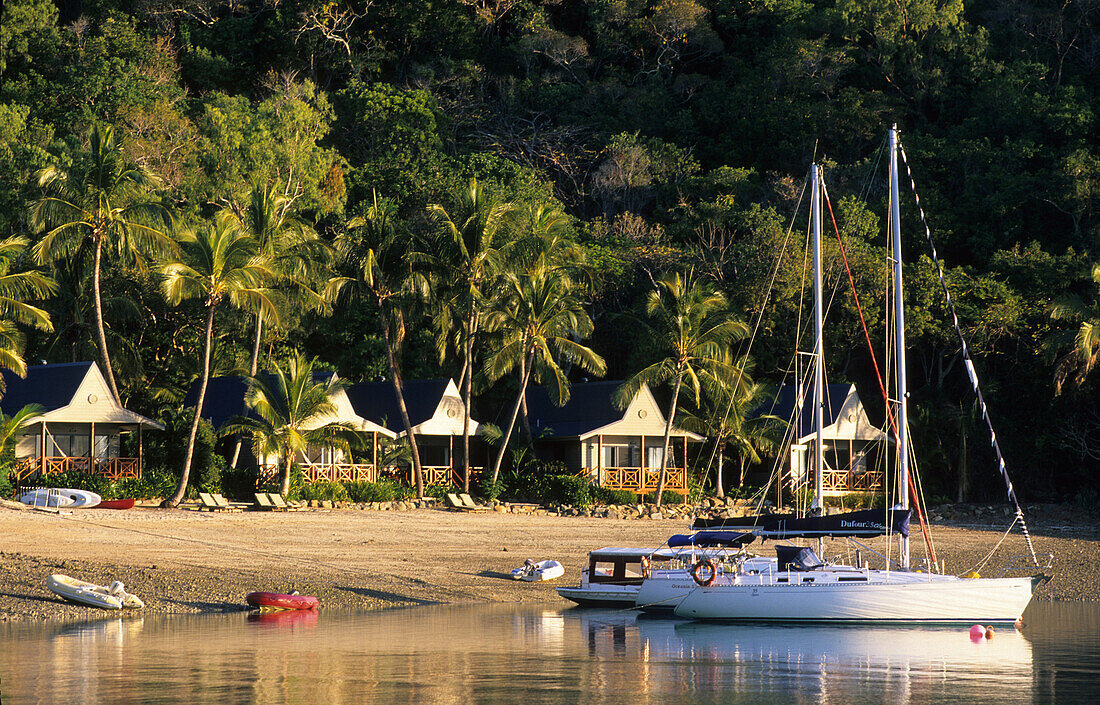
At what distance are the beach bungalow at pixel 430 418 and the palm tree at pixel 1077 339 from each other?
2106cm

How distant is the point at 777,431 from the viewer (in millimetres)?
45812

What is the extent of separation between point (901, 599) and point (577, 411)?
2546cm

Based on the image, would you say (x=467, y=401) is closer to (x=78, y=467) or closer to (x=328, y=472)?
(x=328, y=472)

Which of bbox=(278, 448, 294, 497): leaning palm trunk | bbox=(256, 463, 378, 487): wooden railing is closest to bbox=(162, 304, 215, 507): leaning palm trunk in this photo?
bbox=(278, 448, 294, 497): leaning palm trunk

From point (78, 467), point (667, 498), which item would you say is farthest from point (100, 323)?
point (667, 498)

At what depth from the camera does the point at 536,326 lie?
143 ft

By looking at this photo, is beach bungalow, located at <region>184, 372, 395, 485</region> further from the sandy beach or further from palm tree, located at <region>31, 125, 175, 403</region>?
the sandy beach

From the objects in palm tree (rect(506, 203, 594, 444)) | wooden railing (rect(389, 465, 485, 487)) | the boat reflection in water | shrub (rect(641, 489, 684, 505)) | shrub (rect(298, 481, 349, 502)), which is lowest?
the boat reflection in water

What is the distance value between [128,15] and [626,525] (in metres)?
43.6

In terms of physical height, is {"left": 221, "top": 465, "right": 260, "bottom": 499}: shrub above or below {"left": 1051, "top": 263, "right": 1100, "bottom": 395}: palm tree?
below

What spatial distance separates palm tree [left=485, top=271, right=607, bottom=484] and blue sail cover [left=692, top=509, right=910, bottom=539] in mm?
18468

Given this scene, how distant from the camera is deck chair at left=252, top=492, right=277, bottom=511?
35656 millimetres

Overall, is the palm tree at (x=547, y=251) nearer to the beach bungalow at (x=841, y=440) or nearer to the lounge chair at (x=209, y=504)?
the beach bungalow at (x=841, y=440)

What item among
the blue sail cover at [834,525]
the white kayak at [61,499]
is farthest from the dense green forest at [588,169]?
the blue sail cover at [834,525]
